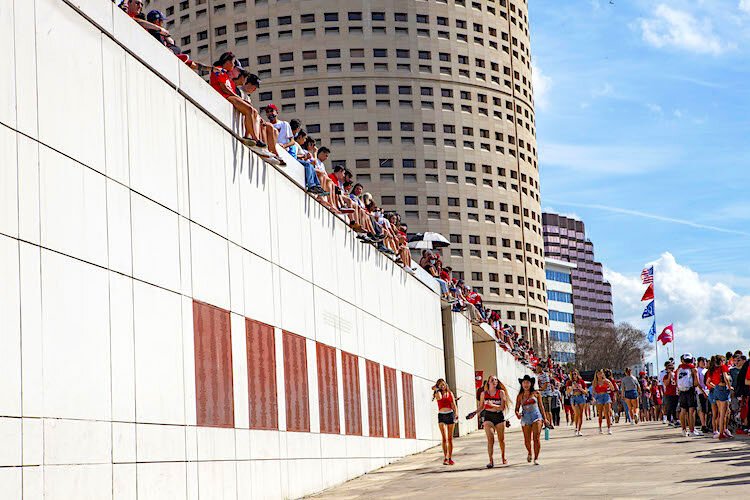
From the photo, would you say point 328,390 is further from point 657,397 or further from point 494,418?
point 657,397

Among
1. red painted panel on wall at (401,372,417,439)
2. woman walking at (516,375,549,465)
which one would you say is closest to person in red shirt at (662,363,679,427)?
red painted panel on wall at (401,372,417,439)

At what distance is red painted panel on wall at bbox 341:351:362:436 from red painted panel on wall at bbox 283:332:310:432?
3176 mm

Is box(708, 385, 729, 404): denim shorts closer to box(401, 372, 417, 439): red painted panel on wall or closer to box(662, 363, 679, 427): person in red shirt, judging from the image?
box(662, 363, 679, 427): person in red shirt

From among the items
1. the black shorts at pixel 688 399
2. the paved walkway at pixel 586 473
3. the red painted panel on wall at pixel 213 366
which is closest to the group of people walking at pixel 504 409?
the paved walkway at pixel 586 473

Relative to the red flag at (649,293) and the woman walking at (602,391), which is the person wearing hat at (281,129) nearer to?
the woman walking at (602,391)

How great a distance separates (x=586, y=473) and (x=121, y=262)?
9595mm

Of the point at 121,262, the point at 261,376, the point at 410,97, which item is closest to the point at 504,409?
the point at 261,376

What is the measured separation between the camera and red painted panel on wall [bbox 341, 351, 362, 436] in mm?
23203

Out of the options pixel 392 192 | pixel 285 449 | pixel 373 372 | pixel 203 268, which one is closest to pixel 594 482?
pixel 285 449

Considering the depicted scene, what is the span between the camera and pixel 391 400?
2841cm

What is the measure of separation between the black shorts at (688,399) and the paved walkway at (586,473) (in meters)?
0.83

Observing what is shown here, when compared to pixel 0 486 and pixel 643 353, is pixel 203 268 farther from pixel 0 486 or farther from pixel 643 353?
pixel 643 353

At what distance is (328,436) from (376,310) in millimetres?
6427

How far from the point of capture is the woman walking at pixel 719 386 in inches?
979
